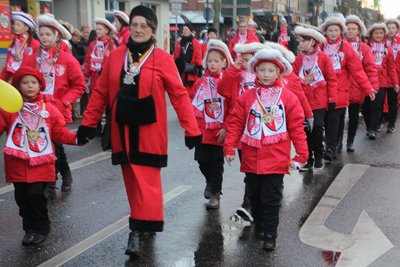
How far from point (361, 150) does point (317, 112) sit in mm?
1974

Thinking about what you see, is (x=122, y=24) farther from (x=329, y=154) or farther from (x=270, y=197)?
(x=270, y=197)

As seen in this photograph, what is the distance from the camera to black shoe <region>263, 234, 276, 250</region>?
506cm

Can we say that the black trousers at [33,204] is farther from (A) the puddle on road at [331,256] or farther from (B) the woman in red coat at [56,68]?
(A) the puddle on road at [331,256]

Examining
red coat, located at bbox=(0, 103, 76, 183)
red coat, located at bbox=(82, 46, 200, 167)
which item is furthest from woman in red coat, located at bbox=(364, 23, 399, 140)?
red coat, located at bbox=(0, 103, 76, 183)

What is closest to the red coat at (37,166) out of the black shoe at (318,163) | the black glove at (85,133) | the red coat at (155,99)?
the black glove at (85,133)

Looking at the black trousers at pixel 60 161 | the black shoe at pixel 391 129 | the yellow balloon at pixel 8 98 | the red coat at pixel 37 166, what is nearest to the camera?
the yellow balloon at pixel 8 98

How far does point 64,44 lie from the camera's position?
23.6ft

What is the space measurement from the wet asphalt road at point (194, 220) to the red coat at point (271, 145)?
28.0 inches

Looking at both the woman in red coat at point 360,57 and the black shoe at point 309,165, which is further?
the woman in red coat at point 360,57

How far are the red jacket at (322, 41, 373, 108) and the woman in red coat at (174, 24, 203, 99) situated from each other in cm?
553

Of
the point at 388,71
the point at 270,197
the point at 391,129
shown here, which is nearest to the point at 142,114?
the point at 270,197

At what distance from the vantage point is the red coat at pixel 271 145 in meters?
5.06

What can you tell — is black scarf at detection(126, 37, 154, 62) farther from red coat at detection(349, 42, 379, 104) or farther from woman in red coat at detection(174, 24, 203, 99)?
woman in red coat at detection(174, 24, 203, 99)

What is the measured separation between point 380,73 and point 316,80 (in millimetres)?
3381
